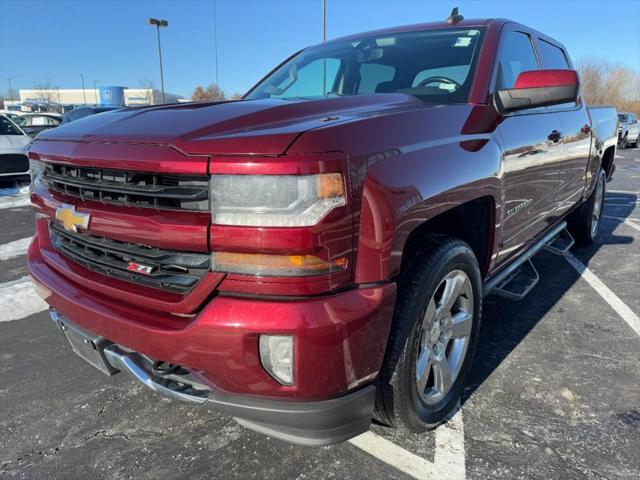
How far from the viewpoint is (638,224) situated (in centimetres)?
687

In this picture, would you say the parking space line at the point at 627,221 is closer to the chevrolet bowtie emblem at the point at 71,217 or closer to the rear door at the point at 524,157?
the rear door at the point at 524,157

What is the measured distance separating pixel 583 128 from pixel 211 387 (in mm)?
3788

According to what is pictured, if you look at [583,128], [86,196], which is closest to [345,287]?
[86,196]

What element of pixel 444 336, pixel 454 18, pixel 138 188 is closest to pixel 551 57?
pixel 454 18

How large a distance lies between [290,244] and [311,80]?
2183 millimetres

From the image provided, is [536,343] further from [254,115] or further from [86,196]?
[86,196]

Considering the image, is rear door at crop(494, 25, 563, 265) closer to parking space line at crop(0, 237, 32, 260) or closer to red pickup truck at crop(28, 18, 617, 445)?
red pickup truck at crop(28, 18, 617, 445)

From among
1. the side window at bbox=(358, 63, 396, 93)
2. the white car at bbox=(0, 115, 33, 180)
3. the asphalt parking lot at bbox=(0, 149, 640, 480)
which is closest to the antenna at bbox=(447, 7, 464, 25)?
the side window at bbox=(358, 63, 396, 93)

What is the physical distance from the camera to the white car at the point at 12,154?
949 centimetres

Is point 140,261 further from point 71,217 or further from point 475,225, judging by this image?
point 475,225

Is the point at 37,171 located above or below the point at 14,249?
above

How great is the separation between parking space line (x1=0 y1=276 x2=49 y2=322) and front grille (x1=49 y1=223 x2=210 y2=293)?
1986 millimetres

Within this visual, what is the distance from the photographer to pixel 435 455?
84.3 inches

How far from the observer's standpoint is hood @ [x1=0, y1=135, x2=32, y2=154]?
9.46 meters
